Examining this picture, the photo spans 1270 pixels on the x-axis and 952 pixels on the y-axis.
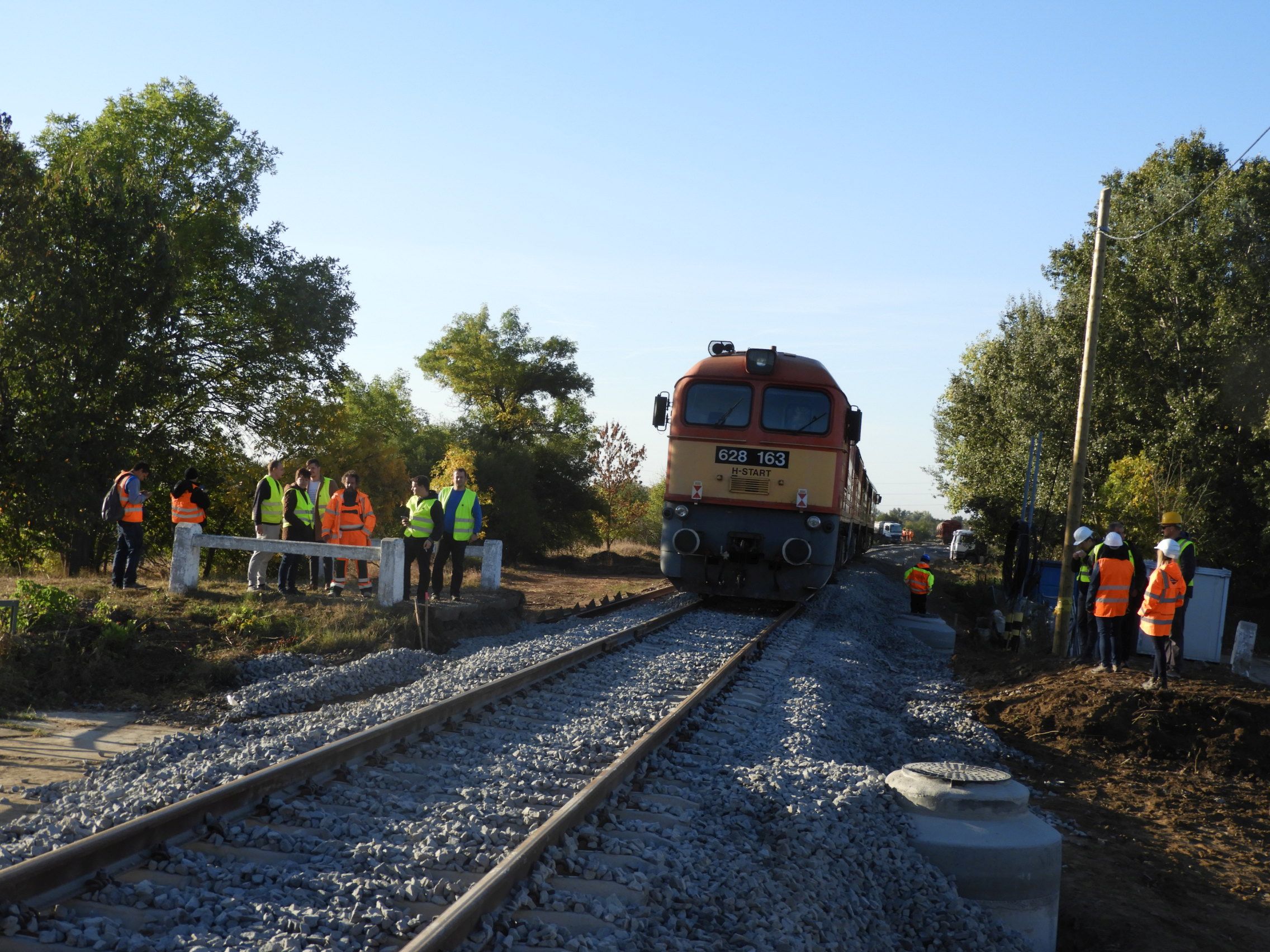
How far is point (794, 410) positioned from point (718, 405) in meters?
1.11

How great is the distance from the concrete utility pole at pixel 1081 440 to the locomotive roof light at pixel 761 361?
4173 mm

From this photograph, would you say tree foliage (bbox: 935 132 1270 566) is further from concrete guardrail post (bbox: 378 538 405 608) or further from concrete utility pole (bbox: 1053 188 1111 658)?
concrete guardrail post (bbox: 378 538 405 608)

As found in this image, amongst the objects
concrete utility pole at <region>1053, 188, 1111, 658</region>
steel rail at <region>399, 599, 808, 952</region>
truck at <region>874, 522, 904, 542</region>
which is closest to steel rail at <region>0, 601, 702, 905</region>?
steel rail at <region>399, 599, 808, 952</region>

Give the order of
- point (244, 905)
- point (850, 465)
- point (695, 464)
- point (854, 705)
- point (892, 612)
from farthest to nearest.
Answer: point (892, 612) → point (850, 465) → point (695, 464) → point (854, 705) → point (244, 905)

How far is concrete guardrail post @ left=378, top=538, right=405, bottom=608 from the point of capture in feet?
37.3

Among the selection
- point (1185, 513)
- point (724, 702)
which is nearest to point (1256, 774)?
point (724, 702)

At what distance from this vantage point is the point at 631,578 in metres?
25.6

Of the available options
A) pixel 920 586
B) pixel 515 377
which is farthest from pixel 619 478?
pixel 920 586

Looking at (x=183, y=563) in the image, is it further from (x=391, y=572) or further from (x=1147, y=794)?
(x=1147, y=794)

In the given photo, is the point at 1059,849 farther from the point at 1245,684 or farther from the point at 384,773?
the point at 1245,684

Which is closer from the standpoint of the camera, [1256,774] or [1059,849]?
[1059,849]

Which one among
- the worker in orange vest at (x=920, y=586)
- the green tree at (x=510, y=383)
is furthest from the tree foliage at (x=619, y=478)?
A: the worker in orange vest at (x=920, y=586)

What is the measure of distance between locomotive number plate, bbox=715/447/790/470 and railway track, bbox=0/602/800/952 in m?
8.02

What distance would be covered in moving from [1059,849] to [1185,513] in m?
22.0
